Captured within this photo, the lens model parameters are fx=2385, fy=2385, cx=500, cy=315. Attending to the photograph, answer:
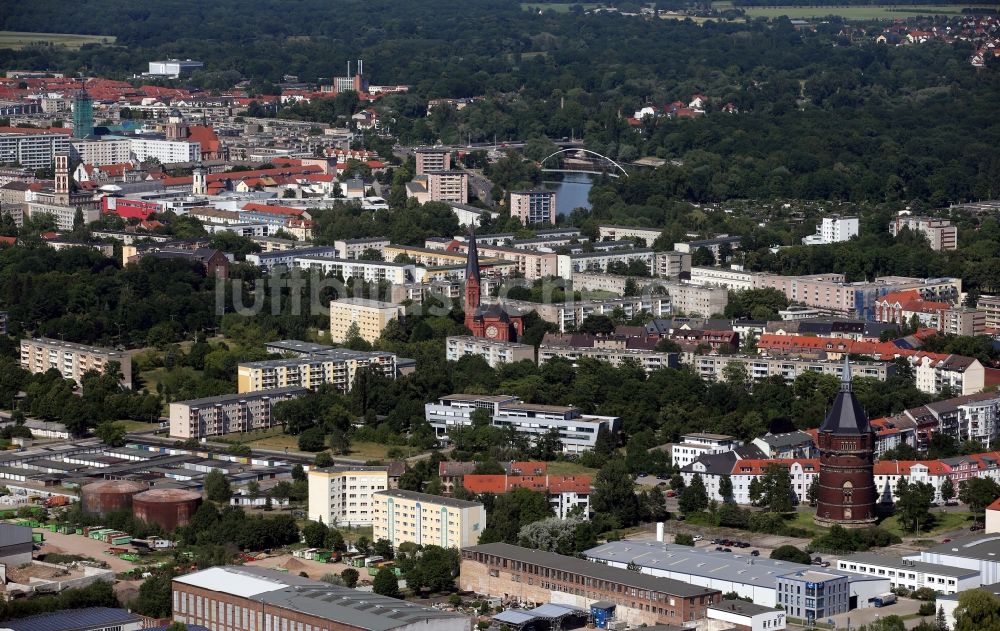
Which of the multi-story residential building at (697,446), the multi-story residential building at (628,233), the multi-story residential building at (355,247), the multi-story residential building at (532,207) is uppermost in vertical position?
the multi-story residential building at (532,207)

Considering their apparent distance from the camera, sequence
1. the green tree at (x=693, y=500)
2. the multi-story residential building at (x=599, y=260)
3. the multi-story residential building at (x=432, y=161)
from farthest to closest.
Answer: the multi-story residential building at (x=432, y=161), the multi-story residential building at (x=599, y=260), the green tree at (x=693, y=500)

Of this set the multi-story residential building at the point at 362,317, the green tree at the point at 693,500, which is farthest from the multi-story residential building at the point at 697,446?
the multi-story residential building at the point at 362,317

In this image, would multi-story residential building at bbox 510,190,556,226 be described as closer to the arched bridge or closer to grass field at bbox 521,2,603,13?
the arched bridge

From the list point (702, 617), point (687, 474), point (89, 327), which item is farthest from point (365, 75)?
point (702, 617)

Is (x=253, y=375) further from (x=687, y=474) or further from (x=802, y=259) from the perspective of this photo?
(x=802, y=259)

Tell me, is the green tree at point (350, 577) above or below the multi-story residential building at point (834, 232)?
below

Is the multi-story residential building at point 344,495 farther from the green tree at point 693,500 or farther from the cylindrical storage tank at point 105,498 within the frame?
the green tree at point 693,500
